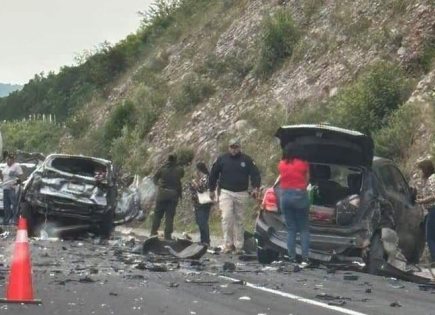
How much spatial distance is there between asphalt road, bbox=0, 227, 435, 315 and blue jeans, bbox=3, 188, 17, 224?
442 inches

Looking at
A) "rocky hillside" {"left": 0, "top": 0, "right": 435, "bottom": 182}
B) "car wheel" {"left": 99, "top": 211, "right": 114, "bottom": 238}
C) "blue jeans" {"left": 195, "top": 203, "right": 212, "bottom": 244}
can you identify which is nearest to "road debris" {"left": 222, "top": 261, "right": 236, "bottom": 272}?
"blue jeans" {"left": 195, "top": 203, "right": 212, "bottom": 244}

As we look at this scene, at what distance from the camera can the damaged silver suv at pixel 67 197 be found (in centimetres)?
2506

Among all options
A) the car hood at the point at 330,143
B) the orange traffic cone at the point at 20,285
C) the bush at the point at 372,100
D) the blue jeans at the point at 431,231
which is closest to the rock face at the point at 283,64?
the bush at the point at 372,100

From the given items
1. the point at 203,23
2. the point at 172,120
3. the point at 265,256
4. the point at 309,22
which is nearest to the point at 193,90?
the point at 172,120

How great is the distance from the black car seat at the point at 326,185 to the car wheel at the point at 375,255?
4.28 ft

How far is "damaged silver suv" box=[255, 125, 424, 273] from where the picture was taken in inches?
674

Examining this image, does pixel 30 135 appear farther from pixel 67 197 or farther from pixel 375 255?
pixel 375 255

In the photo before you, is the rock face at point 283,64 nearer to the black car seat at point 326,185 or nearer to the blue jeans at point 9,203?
the blue jeans at point 9,203

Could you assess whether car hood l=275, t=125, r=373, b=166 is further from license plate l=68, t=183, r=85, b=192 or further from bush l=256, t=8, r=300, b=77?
bush l=256, t=8, r=300, b=77

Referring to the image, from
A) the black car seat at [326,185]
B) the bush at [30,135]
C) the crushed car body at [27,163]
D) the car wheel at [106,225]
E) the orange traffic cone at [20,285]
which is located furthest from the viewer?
the bush at [30,135]

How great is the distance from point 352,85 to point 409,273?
1422 cm

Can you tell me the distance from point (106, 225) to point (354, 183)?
357 inches

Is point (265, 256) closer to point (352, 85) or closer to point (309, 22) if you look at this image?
point (352, 85)

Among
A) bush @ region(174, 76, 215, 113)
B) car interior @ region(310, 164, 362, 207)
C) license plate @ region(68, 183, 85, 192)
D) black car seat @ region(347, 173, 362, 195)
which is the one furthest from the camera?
bush @ region(174, 76, 215, 113)
